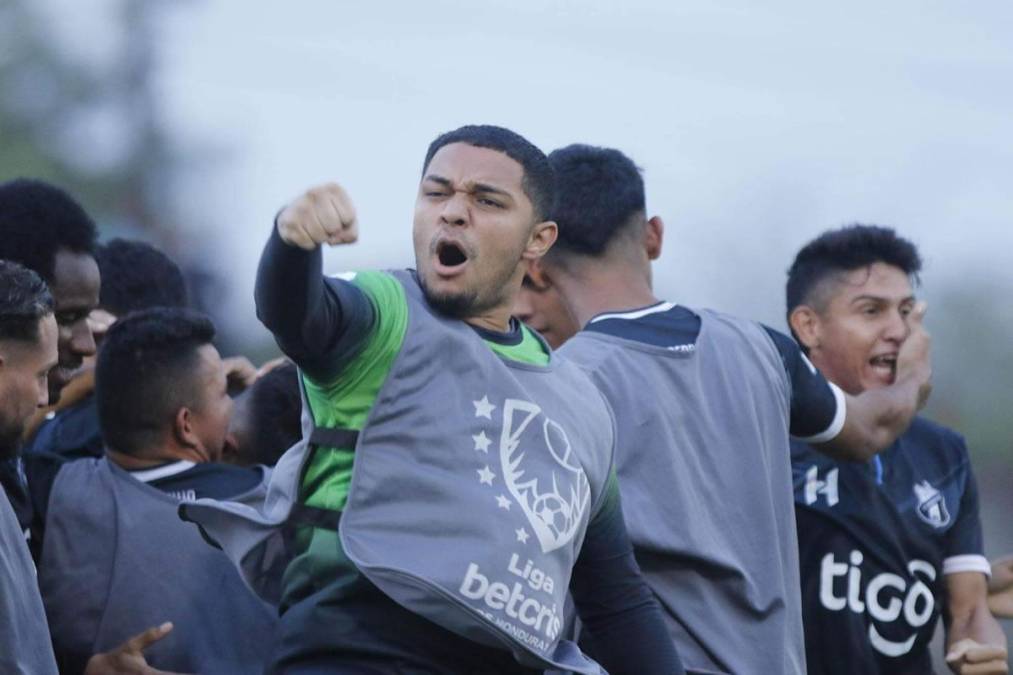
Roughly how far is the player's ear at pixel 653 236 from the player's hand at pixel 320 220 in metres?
1.82

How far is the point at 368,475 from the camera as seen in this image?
3752 millimetres

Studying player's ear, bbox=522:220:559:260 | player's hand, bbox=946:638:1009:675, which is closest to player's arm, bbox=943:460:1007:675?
player's hand, bbox=946:638:1009:675

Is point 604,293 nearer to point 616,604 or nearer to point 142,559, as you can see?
point 616,604

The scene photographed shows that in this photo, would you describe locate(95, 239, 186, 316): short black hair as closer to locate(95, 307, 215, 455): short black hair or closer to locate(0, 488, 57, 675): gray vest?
locate(95, 307, 215, 455): short black hair

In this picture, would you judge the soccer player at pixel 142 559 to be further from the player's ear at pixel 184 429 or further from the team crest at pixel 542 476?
the team crest at pixel 542 476

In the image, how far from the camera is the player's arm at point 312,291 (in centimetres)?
351

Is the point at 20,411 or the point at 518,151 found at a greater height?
the point at 518,151

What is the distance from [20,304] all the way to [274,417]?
5.20ft

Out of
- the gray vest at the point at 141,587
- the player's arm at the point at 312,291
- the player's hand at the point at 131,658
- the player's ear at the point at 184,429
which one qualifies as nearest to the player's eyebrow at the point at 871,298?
the player's ear at the point at 184,429

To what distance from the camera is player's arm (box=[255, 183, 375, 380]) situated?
3.51 metres

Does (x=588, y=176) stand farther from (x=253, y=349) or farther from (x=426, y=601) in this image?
(x=253, y=349)

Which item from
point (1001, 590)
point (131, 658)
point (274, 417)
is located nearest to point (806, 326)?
point (1001, 590)

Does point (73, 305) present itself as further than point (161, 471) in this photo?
Yes

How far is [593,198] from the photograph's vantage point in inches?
204
